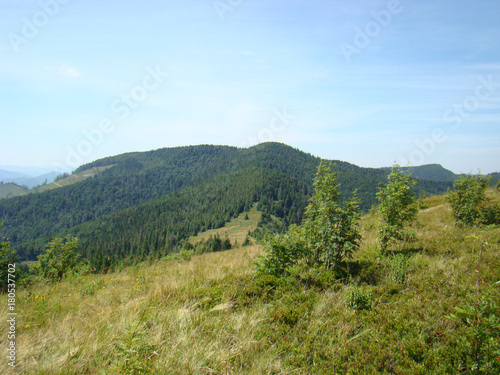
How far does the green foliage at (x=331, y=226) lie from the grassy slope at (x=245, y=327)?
87 cm

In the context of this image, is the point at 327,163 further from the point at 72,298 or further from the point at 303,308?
the point at 72,298

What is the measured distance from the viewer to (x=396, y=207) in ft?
31.0

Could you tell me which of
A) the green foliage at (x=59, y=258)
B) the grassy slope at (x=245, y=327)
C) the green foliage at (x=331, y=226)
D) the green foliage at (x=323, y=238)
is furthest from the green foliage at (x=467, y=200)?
the green foliage at (x=59, y=258)

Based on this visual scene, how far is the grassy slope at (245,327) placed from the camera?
3.45 m

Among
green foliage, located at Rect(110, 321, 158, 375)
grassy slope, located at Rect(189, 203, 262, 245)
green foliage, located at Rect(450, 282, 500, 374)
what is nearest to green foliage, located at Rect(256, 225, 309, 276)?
green foliage, located at Rect(110, 321, 158, 375)

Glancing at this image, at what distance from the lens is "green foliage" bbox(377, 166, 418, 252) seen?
933 cm

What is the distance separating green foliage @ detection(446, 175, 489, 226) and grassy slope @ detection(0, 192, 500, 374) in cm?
870

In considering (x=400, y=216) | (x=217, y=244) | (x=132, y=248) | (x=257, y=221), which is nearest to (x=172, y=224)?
(x=132, y=248)

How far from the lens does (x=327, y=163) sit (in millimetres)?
8320

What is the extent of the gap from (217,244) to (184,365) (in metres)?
94.7

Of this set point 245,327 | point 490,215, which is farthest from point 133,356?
point 490,215

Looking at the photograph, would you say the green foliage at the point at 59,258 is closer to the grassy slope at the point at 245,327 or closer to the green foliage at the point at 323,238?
the grassy slope at the point at 245,327

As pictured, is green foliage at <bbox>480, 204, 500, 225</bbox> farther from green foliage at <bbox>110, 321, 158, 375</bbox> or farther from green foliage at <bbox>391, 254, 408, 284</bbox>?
green foliage at <bbox>110, 321, 158, 375</bbox>

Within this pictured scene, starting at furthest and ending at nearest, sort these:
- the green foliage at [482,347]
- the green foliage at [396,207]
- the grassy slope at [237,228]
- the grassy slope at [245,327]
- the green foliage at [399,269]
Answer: the grassy slope at [237,228], the green foliage at [396,207], the green foliage at [399,269], the grassy slope at [245,327], the green foliage at [482,347]
